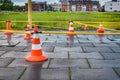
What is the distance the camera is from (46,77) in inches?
260

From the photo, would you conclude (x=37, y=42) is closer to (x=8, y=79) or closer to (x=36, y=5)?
(x=8, y=79)

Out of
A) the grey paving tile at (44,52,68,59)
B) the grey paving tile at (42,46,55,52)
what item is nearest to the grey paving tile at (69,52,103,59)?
the grey paving tile at (44,52,68,59)

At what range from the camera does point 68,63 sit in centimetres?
813

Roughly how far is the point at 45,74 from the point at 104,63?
2.02 metres

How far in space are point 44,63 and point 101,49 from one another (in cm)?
329

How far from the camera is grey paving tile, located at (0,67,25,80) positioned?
21.6ft

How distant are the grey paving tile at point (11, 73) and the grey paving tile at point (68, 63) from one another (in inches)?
35.6

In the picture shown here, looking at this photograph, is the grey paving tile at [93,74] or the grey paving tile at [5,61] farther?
the grey paving tile at [5,61]

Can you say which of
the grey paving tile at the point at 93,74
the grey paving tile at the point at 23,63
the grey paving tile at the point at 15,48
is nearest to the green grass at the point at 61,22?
Answer: the grey paving tile at the point at 15,48

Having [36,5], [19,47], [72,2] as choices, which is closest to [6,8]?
[36,5]

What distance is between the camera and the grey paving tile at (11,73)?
6.58 m

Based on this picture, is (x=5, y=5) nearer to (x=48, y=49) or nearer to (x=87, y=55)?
(x=48, y=49)

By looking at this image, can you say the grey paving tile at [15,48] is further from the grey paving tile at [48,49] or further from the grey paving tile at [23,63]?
the grey paving tile at [23,63]

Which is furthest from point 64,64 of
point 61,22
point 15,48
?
point 61,22
